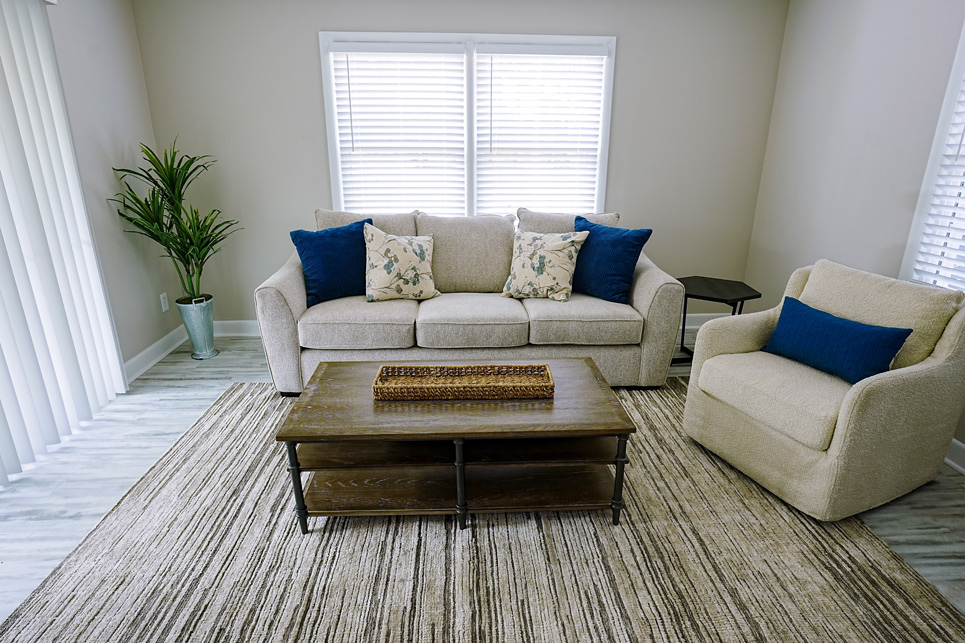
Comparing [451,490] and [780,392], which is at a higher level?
[780,392]

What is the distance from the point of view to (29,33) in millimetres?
2516

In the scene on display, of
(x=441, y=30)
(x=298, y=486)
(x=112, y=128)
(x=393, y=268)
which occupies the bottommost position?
(x=298, y=486)

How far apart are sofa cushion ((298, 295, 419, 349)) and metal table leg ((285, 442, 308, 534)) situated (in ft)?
3.43

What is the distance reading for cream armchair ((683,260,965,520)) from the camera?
189cm

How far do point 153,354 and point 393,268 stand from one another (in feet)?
6.16

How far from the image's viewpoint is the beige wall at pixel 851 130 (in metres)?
2.55

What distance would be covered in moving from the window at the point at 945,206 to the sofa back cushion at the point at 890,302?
1.19 feet

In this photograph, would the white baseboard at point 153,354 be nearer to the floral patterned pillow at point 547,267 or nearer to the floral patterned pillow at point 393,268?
the floral patterned pillow at point 393,268

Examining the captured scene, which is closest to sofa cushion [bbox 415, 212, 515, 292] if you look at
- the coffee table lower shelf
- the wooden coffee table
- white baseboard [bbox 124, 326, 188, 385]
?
the wooden coffee table

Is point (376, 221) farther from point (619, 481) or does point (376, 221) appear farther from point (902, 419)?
point (902, 419)

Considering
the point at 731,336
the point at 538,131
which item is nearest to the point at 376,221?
the point at 538,131

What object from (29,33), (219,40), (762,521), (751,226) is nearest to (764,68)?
(751,226)

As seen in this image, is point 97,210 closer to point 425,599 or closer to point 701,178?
point 425,599

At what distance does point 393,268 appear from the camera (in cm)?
313
